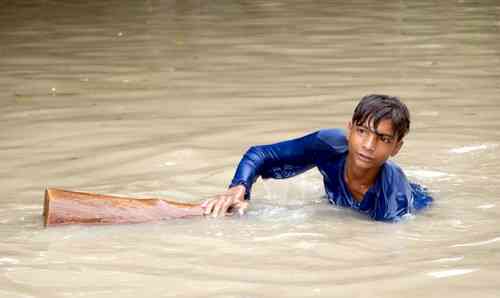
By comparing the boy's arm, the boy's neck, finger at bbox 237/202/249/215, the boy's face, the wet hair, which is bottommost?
finger at bbox 237/202/249/215

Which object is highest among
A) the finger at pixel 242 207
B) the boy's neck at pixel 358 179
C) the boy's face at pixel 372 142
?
the boy's face at pixel 372 142

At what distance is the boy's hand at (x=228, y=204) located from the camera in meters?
4.84

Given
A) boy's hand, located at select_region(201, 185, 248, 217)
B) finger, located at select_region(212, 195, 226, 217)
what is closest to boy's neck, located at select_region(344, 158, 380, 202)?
boy's hand, located at select_region(201, 185, 248, 217)

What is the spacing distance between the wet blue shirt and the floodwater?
10cm

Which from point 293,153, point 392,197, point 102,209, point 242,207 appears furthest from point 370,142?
point 102,209

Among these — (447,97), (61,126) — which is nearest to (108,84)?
(61,126)

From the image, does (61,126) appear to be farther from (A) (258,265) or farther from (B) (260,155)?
(A) (258,265)

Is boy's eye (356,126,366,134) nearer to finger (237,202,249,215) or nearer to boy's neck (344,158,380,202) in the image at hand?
boy's neck (344,158,380,202)

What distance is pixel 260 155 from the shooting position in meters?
5.10

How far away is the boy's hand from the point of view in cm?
484

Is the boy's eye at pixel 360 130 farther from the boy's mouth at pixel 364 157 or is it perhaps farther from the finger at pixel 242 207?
the finger at pixel 242 207

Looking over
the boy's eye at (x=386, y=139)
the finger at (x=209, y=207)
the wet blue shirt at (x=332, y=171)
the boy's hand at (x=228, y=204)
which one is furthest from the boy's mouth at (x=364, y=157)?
the finger at (x=209, y=207)

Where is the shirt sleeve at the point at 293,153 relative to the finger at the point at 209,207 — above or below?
above

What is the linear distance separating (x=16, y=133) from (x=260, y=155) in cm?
234
